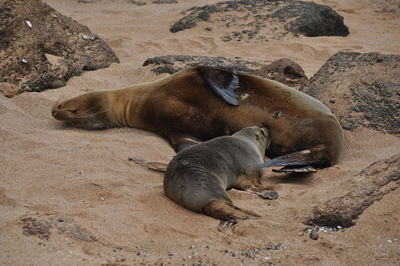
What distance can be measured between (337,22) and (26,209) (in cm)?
833

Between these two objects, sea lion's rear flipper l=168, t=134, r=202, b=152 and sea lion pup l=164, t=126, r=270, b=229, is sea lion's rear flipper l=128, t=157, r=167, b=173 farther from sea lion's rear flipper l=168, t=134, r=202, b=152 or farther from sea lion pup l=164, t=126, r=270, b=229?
sea lion's rear flipper l=168, t=134, r=202, b=152

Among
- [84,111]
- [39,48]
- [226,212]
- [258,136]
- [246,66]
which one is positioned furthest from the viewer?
[246,66]

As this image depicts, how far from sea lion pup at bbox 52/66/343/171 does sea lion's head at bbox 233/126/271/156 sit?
116 millimetres

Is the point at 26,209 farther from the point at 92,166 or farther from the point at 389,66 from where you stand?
the point at 389,66

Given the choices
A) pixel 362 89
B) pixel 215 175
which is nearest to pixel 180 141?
pixel 215 175

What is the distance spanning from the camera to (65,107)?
543 centimetres

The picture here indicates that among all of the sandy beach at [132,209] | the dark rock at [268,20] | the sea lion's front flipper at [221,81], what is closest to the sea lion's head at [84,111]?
the sandy beach at [132,209]

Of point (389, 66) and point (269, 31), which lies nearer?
point (389, 66)

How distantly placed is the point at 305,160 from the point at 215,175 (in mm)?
1130

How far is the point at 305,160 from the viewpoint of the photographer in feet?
14.6

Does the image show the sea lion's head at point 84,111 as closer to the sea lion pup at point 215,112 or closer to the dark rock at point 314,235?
the sea lion pup at point 215,112

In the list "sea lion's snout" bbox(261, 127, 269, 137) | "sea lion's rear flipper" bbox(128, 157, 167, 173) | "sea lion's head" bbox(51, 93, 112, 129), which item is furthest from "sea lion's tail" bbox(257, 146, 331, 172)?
"sea lion's head" bbox(51, 93, 112, 129)

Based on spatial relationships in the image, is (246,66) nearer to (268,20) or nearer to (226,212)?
(268,20)

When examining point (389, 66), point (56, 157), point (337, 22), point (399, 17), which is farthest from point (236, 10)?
point (56, 157)
